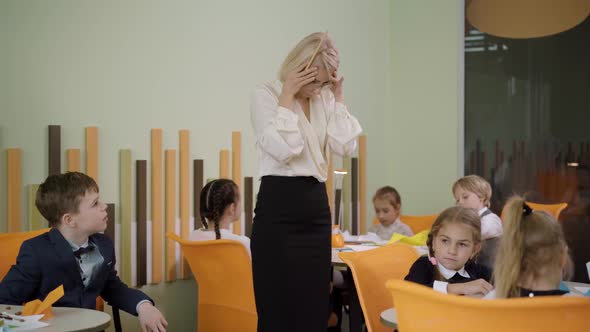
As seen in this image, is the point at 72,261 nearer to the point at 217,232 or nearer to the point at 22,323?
the point at 22,323

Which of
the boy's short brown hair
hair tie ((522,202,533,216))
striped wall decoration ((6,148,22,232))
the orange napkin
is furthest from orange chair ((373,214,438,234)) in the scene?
the orange napkin

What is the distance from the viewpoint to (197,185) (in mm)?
4125

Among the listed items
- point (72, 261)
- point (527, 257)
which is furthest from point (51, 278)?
point (527, 257)

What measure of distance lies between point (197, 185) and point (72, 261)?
1.67m

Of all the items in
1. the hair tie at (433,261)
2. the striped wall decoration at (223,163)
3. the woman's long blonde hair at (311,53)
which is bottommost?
the hair tie at (433,261)

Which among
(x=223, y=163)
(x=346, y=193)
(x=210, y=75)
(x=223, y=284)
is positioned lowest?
(x=223, y=284)

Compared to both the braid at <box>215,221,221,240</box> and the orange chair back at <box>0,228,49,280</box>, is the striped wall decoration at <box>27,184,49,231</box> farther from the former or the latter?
the braid at <box>215,221,221,240</box>

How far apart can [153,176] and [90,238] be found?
123 cm

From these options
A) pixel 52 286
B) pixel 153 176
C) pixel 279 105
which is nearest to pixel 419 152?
pixel 153 176

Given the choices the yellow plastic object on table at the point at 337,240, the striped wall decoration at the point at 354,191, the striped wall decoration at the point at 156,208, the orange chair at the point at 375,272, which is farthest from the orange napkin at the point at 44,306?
the striped wall decoration at the point at 354,191

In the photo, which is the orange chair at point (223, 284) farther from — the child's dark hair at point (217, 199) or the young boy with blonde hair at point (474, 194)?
the young boy with blonde hair at point (474, 194)

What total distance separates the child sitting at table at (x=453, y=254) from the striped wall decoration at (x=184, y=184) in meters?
1.71

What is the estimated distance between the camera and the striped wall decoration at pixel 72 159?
3459 millimetres

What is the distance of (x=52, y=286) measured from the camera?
8.02 ft
